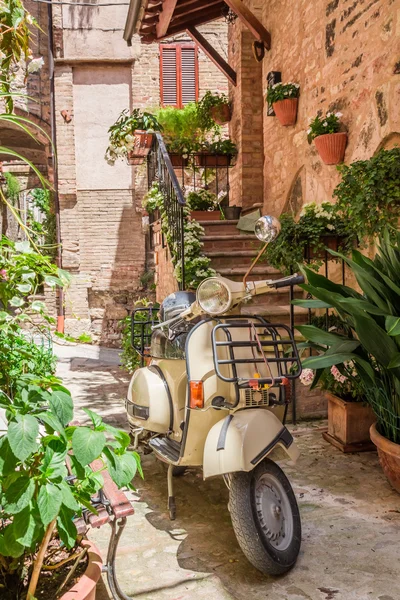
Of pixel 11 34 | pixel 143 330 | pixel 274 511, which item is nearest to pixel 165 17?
pixel 143 330

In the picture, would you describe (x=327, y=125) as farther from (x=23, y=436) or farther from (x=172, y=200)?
(x=23, y=436)

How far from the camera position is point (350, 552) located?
2.44 meters

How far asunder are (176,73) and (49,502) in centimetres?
1157

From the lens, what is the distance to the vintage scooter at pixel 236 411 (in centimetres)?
225

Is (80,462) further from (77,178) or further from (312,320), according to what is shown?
(77,178)

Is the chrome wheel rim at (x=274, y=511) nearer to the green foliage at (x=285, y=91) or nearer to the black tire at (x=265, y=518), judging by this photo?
the black tire at (x=265, y=518)

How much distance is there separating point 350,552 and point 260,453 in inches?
25.6

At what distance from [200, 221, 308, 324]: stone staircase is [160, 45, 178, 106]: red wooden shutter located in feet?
18.4

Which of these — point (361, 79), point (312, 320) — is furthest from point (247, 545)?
point (361, 79)

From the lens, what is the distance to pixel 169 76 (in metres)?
11.6

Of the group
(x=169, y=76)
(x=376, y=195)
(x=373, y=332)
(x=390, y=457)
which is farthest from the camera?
(x=169, y=76)

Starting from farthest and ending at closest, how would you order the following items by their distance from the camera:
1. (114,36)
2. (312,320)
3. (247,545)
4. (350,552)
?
(114,36) → (312,320) → (350,552) → (247,545)

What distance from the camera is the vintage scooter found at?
225 cm

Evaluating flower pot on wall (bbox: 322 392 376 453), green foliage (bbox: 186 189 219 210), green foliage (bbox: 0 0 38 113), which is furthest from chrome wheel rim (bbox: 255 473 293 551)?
green foliage (bbox: 186 189 219 210)
